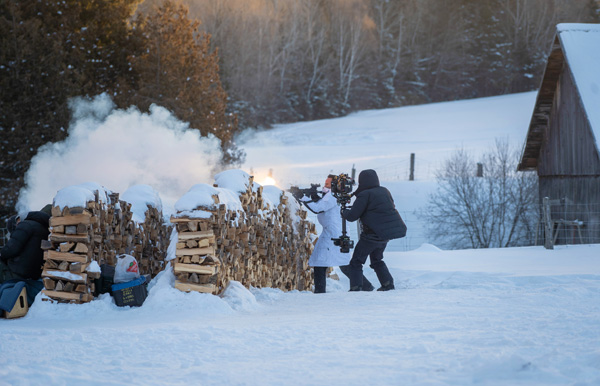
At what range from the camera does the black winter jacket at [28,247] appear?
7.37 metres

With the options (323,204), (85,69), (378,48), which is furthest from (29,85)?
(378,48)

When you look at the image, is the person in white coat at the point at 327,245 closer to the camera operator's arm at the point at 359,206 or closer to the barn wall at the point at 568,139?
the camera operator's arm at the point at 359,206

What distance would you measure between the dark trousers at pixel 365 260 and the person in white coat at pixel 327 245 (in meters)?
0.58

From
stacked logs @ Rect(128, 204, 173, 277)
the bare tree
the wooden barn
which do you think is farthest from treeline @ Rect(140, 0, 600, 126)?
stacked logs @ Rect(128, 204, 173, 277)

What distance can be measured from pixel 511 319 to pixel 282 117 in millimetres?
45469

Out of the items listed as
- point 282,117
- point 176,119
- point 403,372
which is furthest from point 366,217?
point 282,117

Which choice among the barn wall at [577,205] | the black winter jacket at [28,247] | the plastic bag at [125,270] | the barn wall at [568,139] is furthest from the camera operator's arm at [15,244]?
the barn wall at [577,205]

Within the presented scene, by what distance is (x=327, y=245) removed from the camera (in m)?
9.48

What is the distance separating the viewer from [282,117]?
5062 cm

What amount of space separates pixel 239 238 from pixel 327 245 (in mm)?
1424

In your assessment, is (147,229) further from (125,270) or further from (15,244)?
(15,244)

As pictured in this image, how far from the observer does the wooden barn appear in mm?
16844

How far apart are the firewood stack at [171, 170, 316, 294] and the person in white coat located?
0.75 metres

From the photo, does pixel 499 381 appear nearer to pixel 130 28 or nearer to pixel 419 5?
pixel 130 28
